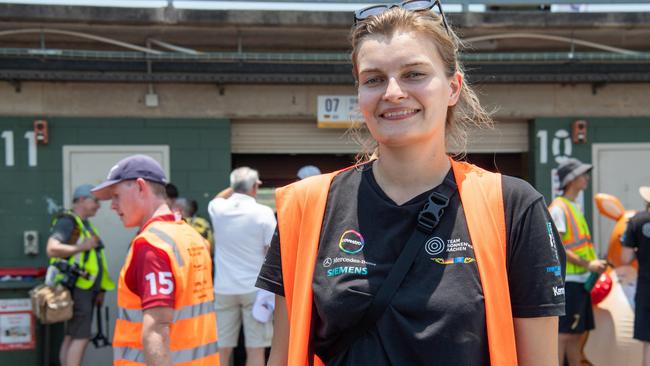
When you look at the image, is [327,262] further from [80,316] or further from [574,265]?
[80,316]

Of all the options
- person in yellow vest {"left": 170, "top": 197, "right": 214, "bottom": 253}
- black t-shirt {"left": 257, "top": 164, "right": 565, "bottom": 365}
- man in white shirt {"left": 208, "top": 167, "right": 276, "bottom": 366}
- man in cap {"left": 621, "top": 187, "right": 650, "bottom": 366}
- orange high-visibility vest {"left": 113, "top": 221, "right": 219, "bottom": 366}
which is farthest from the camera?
person in yellow vest {"left": 170, "top": 197, "right": 214, "bottom": 253}

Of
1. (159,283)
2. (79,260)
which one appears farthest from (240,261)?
(159,283)

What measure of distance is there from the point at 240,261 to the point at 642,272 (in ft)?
11.9

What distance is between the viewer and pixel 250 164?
8633 mm

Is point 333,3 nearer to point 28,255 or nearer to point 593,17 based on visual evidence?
point 593,17

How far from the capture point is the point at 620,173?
8.41 m

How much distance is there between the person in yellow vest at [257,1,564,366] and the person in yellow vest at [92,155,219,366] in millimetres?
1475

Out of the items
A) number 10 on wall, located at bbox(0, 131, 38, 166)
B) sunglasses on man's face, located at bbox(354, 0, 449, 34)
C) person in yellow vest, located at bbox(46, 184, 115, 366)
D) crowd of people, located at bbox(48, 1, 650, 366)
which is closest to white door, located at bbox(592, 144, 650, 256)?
person in yellow vest, located at bbox(46, 184, 115, 366)

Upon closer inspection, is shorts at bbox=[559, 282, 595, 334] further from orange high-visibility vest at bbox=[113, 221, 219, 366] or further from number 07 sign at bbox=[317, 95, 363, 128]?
orange high-visibility vest at bbox=[113, 221, 219, 366]

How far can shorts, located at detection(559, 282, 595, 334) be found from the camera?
6.38 m

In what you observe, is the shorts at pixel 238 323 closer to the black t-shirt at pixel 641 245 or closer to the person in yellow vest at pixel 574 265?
the person in yellow vest at pixel 574 265

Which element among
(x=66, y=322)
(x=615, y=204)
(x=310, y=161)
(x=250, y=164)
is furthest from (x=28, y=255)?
(x=615, y=204)

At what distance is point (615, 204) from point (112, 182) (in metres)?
5.23

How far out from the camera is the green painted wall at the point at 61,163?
7707 millimetres
